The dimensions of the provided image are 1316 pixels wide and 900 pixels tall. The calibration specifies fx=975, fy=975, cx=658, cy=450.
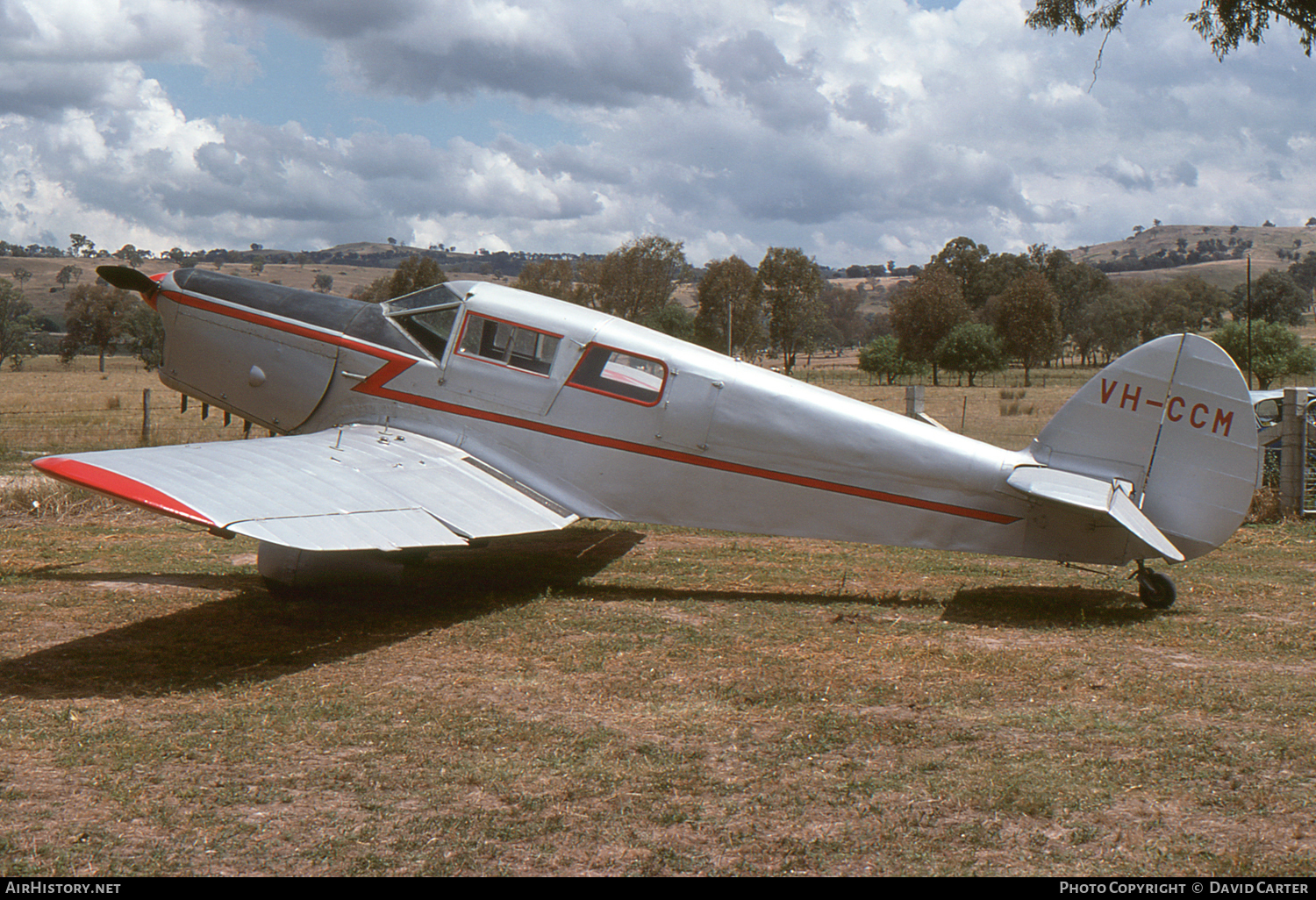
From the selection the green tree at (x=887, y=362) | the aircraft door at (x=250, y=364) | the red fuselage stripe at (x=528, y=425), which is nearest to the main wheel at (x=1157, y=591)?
the red fuselage stripe at (x=528, y=425)

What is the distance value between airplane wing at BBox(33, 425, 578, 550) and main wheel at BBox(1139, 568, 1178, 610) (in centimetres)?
457

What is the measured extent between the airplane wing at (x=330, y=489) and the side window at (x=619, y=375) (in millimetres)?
1058

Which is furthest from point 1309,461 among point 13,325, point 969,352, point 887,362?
point 13,325

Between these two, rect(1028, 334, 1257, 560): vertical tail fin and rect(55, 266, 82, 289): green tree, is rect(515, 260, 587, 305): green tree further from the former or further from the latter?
rect(55, 266, 82, 289): green tree

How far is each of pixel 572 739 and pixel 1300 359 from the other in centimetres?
4425

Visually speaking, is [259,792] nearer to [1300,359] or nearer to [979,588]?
[979,588]

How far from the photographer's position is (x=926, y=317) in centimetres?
6606

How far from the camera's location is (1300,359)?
39.8m

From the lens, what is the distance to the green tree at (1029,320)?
63500 millimetres

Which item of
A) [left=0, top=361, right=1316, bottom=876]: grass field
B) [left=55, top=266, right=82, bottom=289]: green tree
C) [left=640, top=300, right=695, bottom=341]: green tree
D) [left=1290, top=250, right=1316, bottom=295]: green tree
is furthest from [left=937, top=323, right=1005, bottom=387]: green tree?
[left=55, top=266, right=82, bottom=289]: green tree

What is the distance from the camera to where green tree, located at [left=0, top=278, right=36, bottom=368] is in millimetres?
68375

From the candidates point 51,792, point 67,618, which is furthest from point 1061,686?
point 67,618

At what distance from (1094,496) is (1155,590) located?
1181 mm

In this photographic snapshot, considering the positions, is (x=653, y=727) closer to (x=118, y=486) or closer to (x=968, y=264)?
(x=118, y=486)
